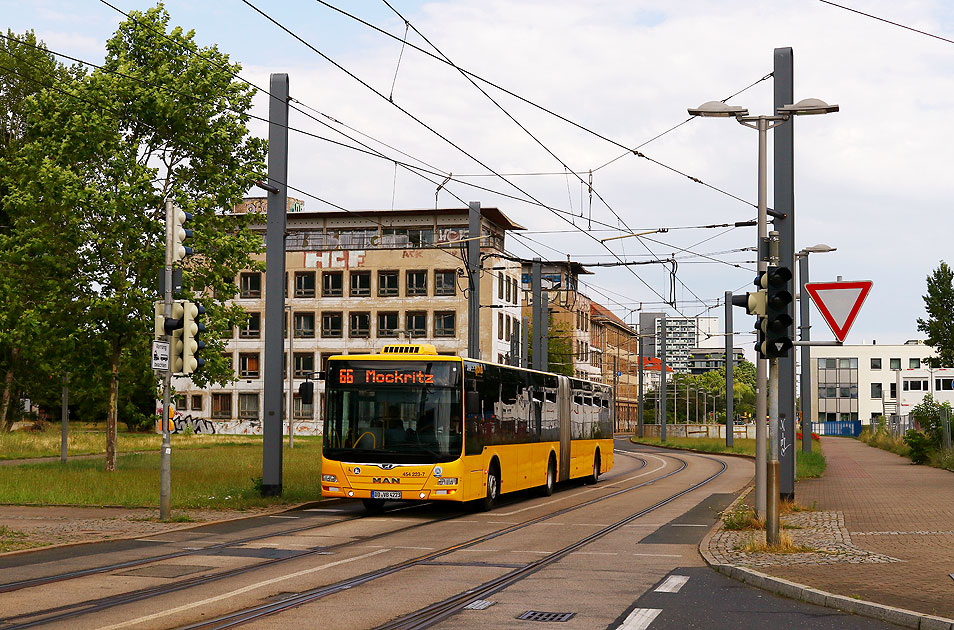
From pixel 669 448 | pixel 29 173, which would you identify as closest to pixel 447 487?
pixel 29 173

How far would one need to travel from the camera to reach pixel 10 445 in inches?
1724

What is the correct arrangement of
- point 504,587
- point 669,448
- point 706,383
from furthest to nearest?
point 706,383 < point 669,448 < point 504,587

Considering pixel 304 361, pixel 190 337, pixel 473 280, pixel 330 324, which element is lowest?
pixel 190 337

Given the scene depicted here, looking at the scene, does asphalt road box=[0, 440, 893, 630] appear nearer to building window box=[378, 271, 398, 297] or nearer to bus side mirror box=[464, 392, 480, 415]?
bus side mirror box=[464, 392, 480, 415]

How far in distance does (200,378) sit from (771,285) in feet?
57.6

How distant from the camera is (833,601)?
35.3 ft

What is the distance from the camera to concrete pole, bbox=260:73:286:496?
72.8 feet

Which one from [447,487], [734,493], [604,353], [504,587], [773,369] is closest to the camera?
[504,587]

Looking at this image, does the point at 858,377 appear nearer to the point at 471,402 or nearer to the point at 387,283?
the point at 387,283

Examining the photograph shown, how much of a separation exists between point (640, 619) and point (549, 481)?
18360 mm

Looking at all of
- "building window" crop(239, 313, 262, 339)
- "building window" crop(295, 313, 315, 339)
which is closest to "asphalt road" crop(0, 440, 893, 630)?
"building window" crop(295, 313, 315, 339)

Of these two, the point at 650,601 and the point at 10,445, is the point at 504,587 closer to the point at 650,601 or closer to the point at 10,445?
the point at 650,601

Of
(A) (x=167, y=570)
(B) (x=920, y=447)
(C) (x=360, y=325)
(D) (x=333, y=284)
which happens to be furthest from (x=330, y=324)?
(A) (x=167, y=570)

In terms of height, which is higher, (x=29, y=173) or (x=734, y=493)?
(x=29, y=173)
